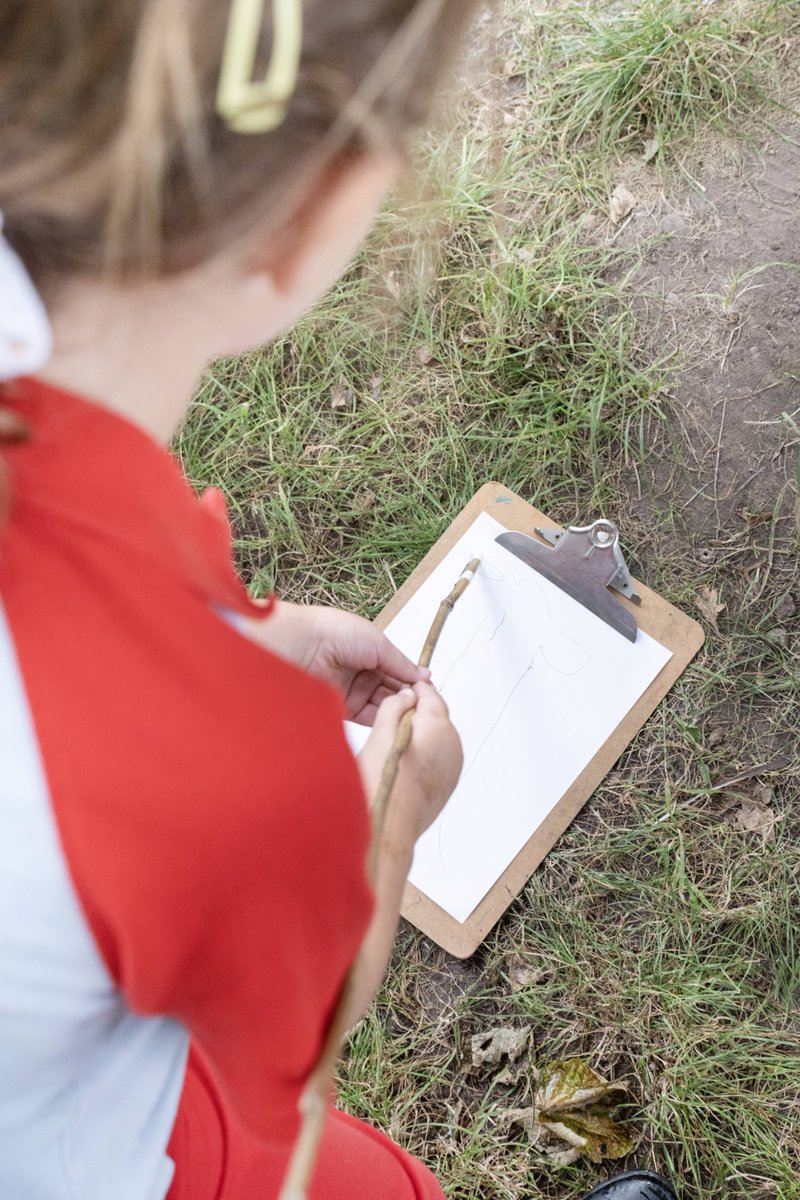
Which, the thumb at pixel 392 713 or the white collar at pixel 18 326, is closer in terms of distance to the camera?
the white collar at pixel 18 326

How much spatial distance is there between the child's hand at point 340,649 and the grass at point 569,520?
17.0 inches

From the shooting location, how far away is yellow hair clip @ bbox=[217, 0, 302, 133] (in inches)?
21.0

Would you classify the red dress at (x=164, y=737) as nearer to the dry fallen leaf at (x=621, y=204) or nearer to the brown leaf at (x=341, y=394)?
the brown leaf at (x=341, y=394)

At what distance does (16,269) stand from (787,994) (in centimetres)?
141

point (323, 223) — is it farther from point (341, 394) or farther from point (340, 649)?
point (341, 394)

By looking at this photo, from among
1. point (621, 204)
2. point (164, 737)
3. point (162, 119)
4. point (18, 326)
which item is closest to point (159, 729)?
point (164, 737)

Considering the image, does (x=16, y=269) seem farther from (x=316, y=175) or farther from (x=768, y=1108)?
(x=768, y=1108)

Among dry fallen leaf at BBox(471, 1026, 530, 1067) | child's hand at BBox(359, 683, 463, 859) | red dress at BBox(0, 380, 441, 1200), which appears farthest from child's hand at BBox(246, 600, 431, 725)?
dry fallen leaf at BBox(471, 1026, 530, 1067)

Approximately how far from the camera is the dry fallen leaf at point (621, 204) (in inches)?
69.6

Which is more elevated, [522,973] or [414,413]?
[414,413]

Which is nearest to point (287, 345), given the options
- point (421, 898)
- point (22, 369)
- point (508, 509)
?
point (508, 509)

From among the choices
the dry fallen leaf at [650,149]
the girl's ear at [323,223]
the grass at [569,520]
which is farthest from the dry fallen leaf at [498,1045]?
the dry fallen leaf at [650,149]

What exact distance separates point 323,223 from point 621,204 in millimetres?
1262

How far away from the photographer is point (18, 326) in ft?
1.78
